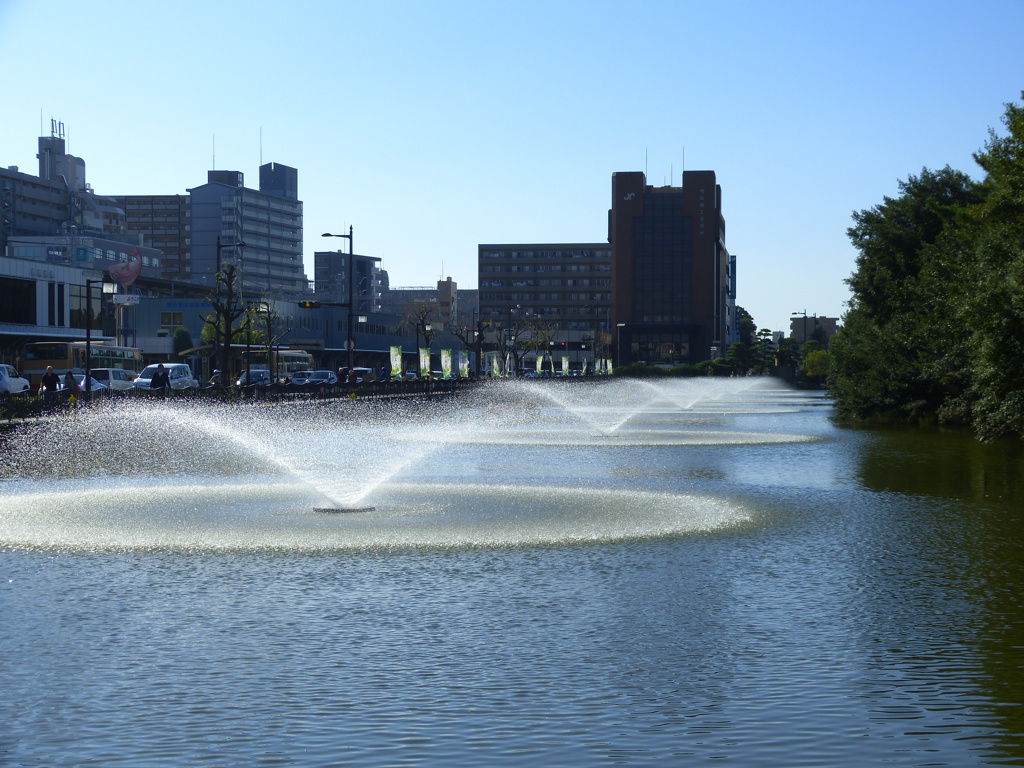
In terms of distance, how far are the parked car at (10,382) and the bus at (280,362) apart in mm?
32648

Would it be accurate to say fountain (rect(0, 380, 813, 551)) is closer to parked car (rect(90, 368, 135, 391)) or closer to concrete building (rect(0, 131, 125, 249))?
parked car (rect(90, 368, 135, 391))

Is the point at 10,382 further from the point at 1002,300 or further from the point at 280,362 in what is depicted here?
the point at 280,362

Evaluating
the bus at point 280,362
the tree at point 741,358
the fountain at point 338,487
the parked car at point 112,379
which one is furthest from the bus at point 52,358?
the tree at point 741,358

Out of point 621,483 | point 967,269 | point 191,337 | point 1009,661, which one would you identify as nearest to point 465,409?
point 967,269

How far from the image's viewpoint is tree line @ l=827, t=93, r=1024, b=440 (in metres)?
30.9

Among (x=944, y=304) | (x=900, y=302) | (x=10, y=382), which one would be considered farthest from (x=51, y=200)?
(x=944, y=304)

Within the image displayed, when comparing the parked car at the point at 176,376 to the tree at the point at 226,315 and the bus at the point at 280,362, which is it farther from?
the bus at the point at 280,362

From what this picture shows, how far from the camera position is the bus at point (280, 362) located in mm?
100562

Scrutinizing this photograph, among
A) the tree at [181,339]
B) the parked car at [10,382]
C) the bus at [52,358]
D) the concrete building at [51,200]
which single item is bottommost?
the parked car at [10,382]

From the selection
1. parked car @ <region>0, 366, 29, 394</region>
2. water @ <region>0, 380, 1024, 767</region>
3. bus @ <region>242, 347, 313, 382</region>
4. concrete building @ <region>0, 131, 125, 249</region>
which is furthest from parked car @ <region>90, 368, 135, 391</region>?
concrete building @ <region>0, 131, 125, 249</region>

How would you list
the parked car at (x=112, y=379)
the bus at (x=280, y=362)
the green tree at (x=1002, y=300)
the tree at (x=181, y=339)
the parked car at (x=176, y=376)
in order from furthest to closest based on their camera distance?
1. the tree at (x=181, y=339)
2. the bus at (x=280, y=362)
3. the parked car at (x=176, y=376)
4. the parked car at (x=112, y=379)
5. the green tree at (x=1002, y=300)

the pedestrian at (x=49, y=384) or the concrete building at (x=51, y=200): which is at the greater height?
the concrete building at (x=51, y=200)

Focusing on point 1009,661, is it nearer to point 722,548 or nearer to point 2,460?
point 722,548

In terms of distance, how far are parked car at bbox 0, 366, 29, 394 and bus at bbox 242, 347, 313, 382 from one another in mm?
32648
